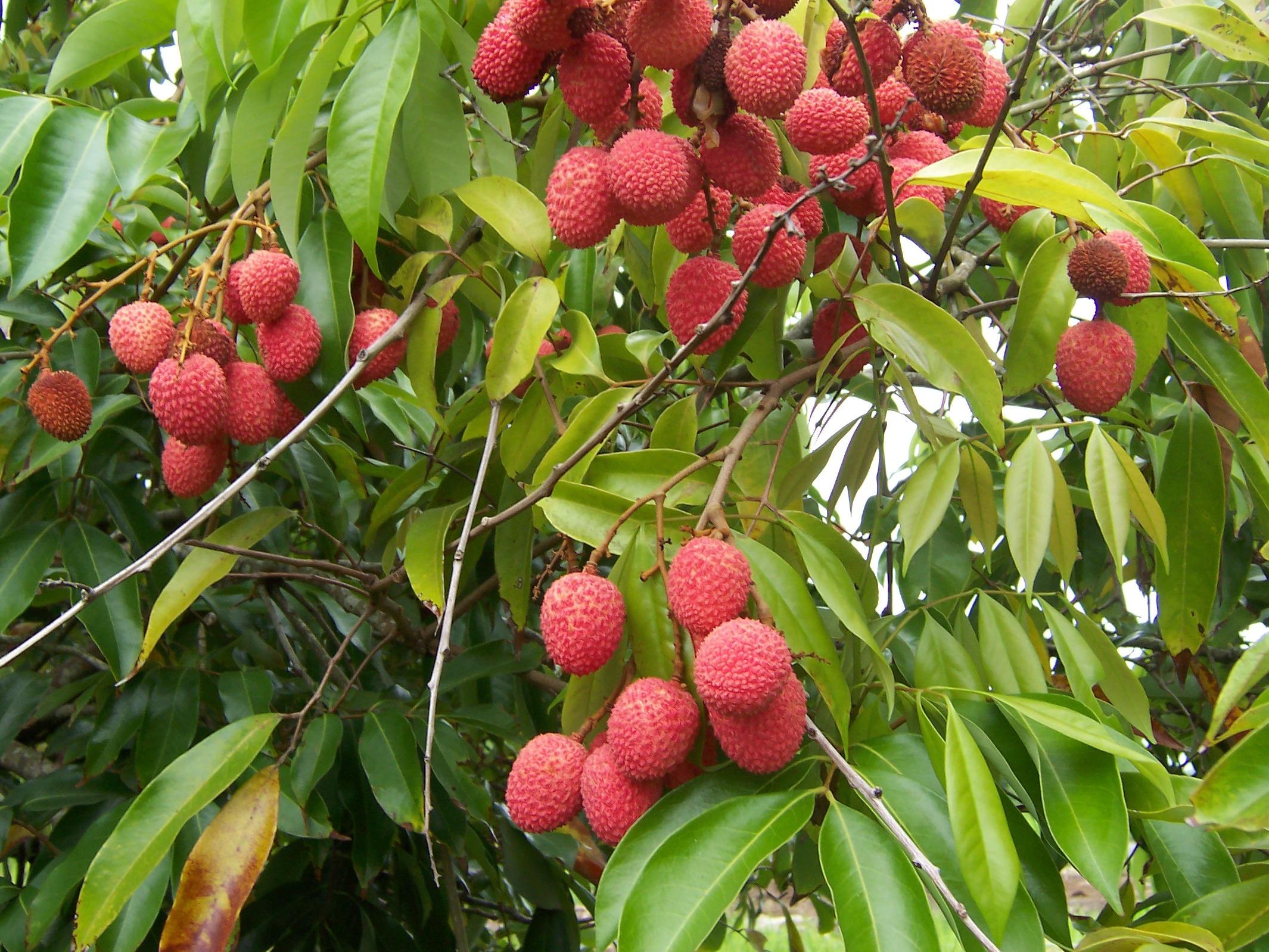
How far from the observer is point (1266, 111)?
1.55 metres

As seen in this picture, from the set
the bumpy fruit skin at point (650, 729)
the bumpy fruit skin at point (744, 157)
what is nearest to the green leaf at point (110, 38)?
the bumpy fruit skin at point (744, 157)

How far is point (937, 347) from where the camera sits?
0.75 metres

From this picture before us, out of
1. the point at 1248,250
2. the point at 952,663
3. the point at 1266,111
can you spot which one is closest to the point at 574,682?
the point at 952,663

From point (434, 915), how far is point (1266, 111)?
1.69 meters

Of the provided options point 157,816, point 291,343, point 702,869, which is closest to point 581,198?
point 291,343

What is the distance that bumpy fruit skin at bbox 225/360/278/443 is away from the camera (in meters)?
0.88

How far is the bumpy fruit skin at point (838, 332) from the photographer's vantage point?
0.89m

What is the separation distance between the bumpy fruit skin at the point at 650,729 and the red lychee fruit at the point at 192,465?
0.48 meters

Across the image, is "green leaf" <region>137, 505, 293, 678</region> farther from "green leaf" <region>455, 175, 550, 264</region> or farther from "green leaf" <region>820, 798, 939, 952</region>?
"green leaf" <region>820, 798, 939, 952</region>

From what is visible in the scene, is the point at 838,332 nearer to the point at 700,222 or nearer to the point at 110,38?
the point at 700,222

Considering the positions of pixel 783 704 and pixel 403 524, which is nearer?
pixel 783 704

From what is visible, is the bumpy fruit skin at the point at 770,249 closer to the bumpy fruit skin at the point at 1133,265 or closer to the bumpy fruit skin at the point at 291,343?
the bumpy fruit skin at the point at 1133,265

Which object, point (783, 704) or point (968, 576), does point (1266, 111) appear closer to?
point (968, 576)

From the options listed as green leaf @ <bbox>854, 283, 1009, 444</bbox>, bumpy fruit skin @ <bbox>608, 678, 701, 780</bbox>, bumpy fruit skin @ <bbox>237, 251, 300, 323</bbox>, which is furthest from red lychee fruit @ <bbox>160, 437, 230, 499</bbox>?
green leaf @ <bbox>854, 283, 1009, 444</bbox>
